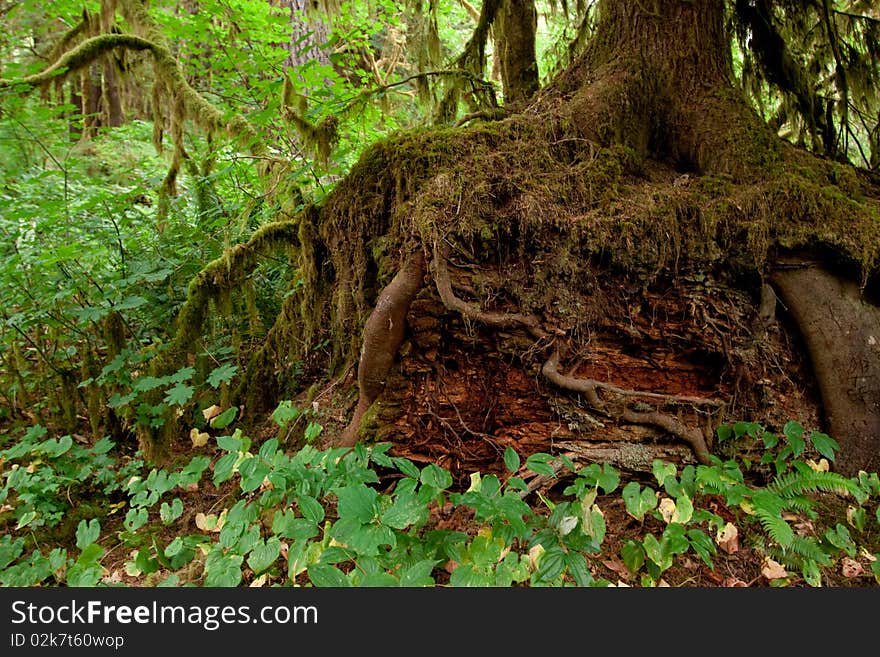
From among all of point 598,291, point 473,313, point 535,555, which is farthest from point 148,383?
point 598,291

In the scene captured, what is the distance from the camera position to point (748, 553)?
2.61 meters

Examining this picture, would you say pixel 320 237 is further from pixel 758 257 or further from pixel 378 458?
pixel 758 257

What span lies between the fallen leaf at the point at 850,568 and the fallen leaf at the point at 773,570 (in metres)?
0.31

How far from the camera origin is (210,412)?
149 inches

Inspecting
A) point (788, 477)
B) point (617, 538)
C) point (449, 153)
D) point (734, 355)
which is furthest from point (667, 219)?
point (617, 538)

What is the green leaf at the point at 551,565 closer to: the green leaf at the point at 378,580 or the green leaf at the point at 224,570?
the green leaf at the point at 378,580

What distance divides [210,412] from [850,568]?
13.4 feet

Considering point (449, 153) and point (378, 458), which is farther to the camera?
point (449, 153)

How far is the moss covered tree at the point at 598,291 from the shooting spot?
297 centimetres

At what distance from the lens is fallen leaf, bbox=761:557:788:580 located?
8.11ft

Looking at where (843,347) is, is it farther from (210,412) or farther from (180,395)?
(210,412)

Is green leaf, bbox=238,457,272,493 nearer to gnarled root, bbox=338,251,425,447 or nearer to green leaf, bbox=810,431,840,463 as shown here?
gnarled root, bbox=338,251,425,447

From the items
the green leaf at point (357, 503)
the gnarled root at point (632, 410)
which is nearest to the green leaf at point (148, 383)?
the green leaf at point (357, 503)

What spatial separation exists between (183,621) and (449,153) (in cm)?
288
